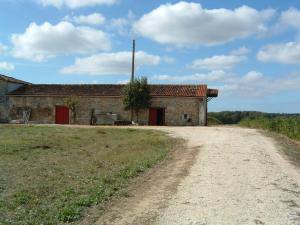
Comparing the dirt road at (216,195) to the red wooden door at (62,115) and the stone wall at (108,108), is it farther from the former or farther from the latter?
the red wooden door at (62,115)

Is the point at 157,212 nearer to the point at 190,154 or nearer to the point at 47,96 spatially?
the point at 190,154

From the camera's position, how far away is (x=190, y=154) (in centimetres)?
1772

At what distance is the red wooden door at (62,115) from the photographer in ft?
149

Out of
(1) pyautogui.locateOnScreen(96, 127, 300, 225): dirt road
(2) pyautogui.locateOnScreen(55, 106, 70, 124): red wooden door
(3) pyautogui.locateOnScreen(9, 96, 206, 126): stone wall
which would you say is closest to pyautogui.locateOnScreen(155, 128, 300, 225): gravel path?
(1) pyautogui.locateOnScreen(96, 127, 300, 225): dirt road

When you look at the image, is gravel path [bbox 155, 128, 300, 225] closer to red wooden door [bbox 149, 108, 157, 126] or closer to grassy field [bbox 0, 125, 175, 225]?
grassy field [bbox 0, 125, 175, 225]

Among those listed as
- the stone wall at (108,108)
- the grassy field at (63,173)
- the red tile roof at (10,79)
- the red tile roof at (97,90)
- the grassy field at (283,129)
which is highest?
the red tile roof at (10,79)

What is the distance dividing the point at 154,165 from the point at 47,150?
6.47 metres

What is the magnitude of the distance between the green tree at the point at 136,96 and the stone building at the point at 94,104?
0.80m

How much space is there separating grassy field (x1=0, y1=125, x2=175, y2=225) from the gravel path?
1.70 meters

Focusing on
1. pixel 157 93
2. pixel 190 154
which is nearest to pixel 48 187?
pixel 190 154

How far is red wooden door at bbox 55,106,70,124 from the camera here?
45.3 meters

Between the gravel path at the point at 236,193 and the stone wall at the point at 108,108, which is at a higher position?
the stone wall at the point at 108,108

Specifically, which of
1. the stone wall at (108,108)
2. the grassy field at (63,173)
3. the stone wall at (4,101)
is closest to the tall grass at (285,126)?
the stone wall at (108,108)

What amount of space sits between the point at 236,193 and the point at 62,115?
3686cm
